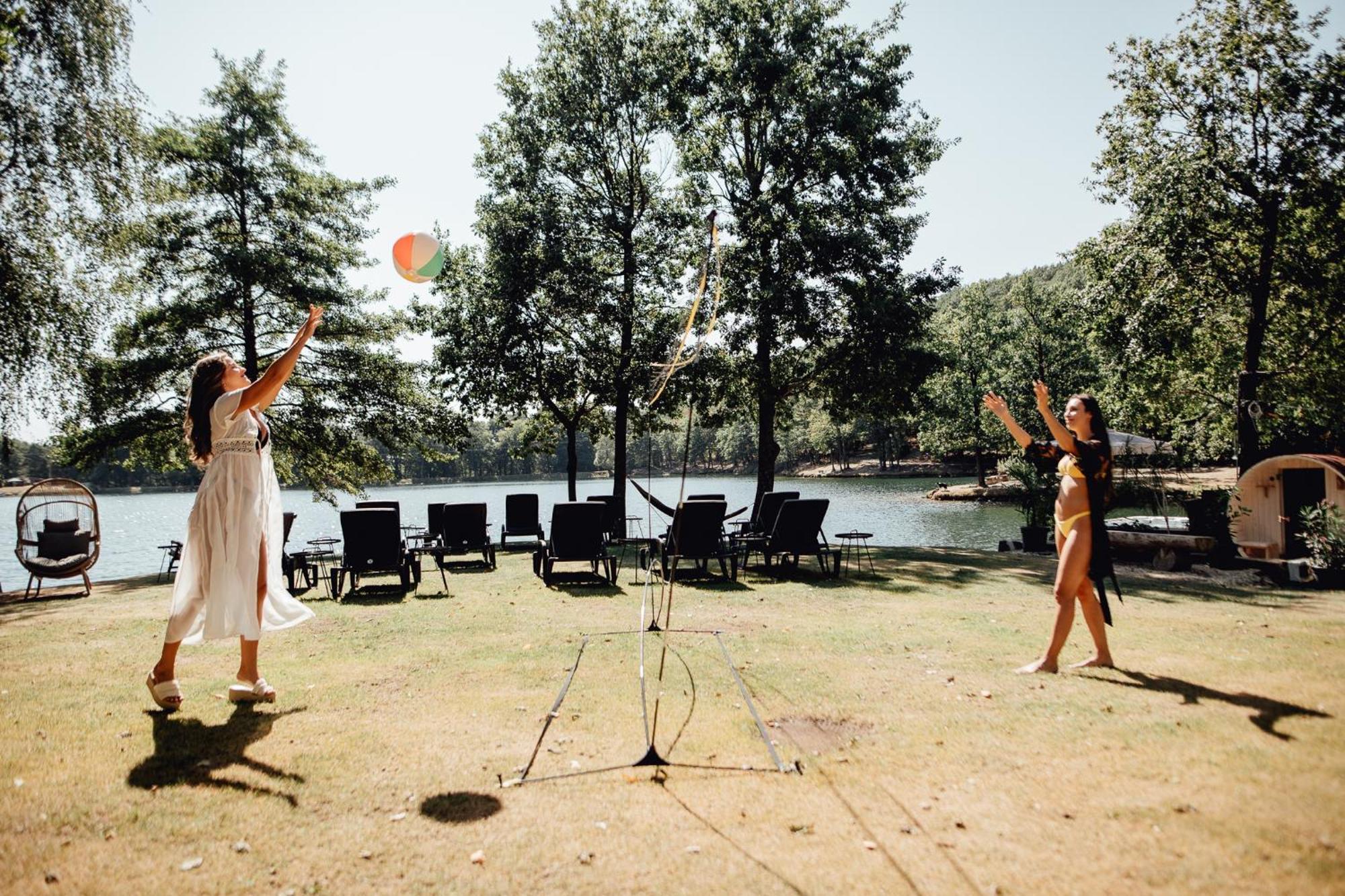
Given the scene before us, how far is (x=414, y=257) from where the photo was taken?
649 cm

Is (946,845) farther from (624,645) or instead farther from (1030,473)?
(1030,473)

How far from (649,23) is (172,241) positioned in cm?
1428

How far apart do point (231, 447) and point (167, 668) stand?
155cm

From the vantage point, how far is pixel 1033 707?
16.2 ft

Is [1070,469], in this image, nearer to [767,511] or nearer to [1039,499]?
[767,511]

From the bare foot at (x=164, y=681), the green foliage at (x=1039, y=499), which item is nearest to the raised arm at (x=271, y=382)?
the bare foot at (x=164, y=681)

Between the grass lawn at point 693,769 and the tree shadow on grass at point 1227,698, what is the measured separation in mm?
31

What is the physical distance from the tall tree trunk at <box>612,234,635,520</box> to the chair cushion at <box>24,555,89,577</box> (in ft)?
38.5

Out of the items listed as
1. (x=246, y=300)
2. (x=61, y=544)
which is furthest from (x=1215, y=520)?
(x=246, y=300)

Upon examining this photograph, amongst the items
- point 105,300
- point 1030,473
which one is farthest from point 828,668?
point 105,300

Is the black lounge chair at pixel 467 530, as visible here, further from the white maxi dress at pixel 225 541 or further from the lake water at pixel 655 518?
the white maxi dress at pixel 225 541

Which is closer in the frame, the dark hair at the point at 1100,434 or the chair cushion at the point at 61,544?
the dark hair at the point at 1100,434

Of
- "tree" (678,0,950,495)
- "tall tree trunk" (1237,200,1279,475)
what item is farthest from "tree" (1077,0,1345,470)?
"tree" (678,0,950,495)

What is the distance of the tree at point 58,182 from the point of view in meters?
12.9
